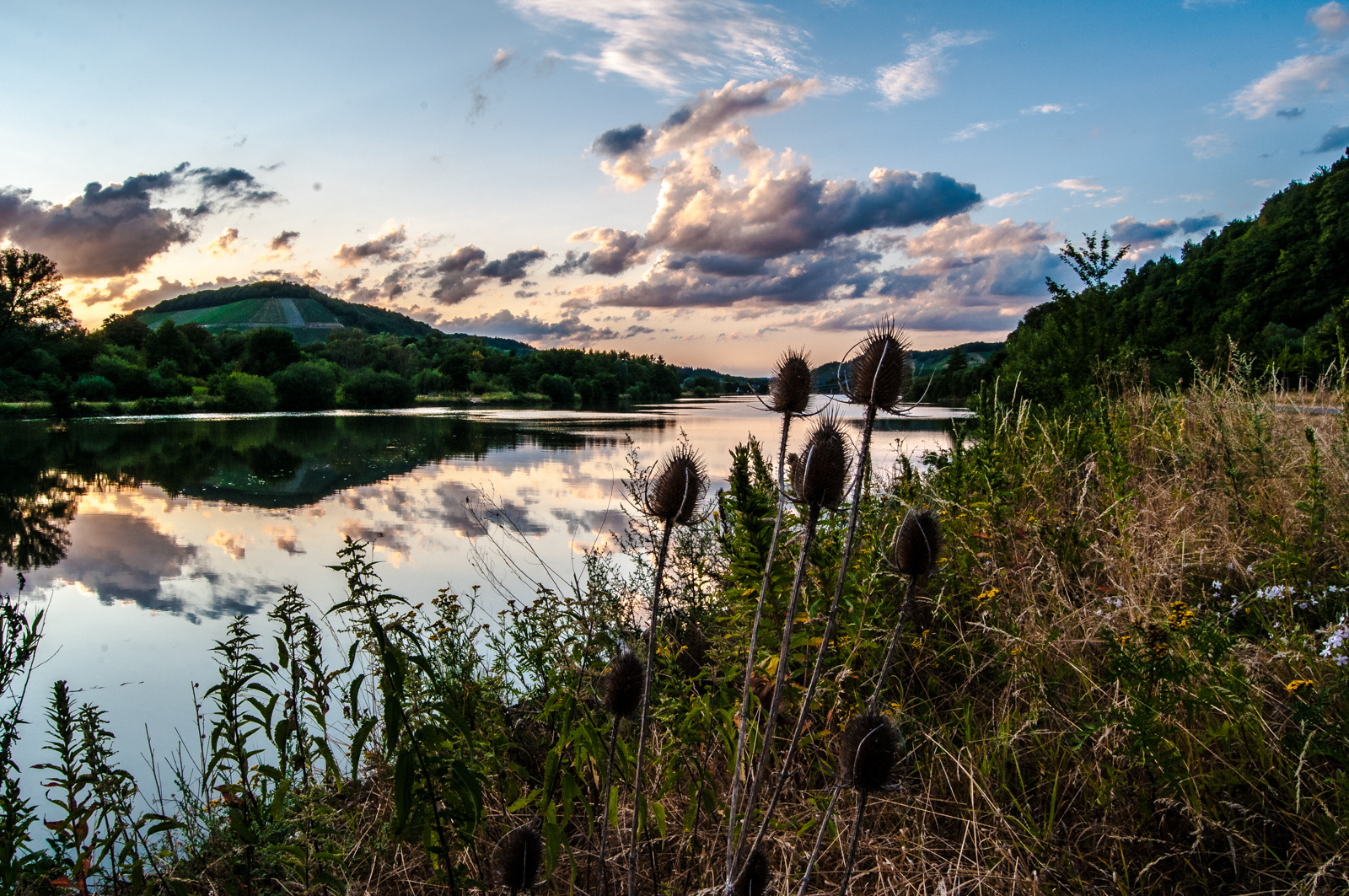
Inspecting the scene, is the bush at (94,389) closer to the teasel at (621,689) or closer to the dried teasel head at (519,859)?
the dried teasel head at (519,859)

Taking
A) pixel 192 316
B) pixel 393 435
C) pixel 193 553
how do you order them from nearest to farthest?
pixel 193 553 → pixel 393 435 → pixel 192 316

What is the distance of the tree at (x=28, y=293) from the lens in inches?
1551

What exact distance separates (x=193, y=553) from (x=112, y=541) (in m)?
1.60

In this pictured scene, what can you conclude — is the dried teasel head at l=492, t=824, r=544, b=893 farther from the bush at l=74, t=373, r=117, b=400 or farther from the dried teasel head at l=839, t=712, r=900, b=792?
the bush at l=74, t=373, r=117, b=400

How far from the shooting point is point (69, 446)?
19188 millimetres

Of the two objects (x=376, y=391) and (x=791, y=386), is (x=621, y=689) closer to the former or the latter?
(x=791, y=386)

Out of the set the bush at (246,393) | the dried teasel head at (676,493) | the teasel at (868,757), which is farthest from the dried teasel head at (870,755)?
the bush at (246,393)

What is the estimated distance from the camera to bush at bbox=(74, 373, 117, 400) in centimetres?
3609

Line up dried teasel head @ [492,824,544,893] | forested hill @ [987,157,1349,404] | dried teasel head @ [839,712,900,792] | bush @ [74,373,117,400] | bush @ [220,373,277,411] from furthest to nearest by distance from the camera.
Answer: forested hill @ [987,157,1349,404] < bush @ [220,373,277,411] < bush @ [74,373,117,400] < dried teasel head @ [492,824,544,893] < dried teasel head @ [839,712,900,792]

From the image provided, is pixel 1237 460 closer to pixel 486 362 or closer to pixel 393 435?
pixel 393 435

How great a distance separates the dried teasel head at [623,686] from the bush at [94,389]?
46.3 metres

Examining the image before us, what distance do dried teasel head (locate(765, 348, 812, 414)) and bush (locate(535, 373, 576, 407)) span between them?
5702 cm

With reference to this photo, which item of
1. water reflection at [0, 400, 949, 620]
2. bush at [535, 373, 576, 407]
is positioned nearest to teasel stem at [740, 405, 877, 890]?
water reflection at [0, 400, 949, 620]

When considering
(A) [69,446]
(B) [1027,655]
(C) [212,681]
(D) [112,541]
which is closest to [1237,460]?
(B) [1027,655]
